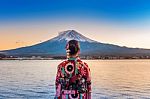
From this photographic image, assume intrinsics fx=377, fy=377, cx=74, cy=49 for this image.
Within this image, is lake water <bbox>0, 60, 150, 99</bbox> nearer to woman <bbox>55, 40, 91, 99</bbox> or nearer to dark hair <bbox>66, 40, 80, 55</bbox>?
woman <bbox>55, 40, 91, 99</bbox>

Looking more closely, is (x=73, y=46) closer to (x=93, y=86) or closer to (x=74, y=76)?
(x=74, y=76)

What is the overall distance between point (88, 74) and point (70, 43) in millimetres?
500

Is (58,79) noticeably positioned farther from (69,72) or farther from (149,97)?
(149,97)

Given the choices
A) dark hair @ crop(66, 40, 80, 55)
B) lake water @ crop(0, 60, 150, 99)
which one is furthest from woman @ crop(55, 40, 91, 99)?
lake water @ crop(0, 60, 150, 99)

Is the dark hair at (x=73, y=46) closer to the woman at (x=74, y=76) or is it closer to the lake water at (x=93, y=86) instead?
the woman at (x=74, y=76)

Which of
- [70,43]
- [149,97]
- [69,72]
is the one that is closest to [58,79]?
[69,72]

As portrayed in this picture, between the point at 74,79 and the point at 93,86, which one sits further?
the point at 93,86

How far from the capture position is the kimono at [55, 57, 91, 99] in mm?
5270

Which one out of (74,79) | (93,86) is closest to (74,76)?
(74,79)

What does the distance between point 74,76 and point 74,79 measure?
44mm

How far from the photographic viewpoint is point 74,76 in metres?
5.29

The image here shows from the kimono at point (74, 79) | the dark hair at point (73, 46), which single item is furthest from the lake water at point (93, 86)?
the dark hair at point (73, 46)

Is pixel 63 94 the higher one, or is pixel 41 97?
pixel 63 94

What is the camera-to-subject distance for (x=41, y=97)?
18.7 meters
